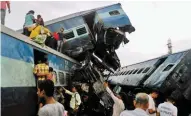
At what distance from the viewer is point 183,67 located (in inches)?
309

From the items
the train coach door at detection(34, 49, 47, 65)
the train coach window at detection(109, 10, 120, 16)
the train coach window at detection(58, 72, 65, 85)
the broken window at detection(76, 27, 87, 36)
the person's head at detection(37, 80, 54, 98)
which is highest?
the train coach window at detection(109, 10, 120, 16)

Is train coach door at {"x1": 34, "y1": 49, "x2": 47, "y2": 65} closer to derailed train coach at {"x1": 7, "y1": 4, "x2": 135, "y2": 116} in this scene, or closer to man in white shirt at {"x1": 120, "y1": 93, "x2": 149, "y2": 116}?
derailed train coach at {"x1": 7, "y1": 4, "x2": 135, "y2": 116}

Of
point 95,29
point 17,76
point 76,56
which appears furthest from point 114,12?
point 17,76

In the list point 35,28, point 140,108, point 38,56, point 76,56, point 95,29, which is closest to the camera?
point 140,108

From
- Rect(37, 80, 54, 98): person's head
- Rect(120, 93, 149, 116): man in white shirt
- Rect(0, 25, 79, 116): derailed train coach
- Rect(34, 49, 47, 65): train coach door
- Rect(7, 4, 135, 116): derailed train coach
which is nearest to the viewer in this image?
Rect(37, 80, 54, 98): person's head

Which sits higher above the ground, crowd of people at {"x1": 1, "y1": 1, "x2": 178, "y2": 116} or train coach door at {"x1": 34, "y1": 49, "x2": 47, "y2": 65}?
train coach door at {"x1": 34, "y1": 49, "x2": 47, "y2": 65}

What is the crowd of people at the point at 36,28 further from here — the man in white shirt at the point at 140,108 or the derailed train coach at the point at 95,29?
the man in white shirt at the point at 140,108

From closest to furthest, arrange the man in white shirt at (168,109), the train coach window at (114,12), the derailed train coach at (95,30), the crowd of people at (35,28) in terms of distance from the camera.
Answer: the man in white shirt at (168,109) < the crowd of people at (35,28) < the derailed train coach at (95,30) < the train coach window at (114,12)

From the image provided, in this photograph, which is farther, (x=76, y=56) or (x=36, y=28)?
(x=76, y=56)

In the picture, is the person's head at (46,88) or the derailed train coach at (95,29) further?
the derailed train coach at (95,29)

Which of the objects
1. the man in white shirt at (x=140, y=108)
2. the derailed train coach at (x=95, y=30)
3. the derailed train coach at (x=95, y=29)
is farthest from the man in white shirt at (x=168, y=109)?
the derailed train coach at (x=95, y=29)

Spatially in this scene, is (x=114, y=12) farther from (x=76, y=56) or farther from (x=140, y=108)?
(x=140, y=108)

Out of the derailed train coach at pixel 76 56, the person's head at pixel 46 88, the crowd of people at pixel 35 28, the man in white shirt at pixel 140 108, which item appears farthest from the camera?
the crowd of people at pixel 35 28

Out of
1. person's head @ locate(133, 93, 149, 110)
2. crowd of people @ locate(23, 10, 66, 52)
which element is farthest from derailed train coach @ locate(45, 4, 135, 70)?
person's head @ locate(133, 93, 149, 110)
